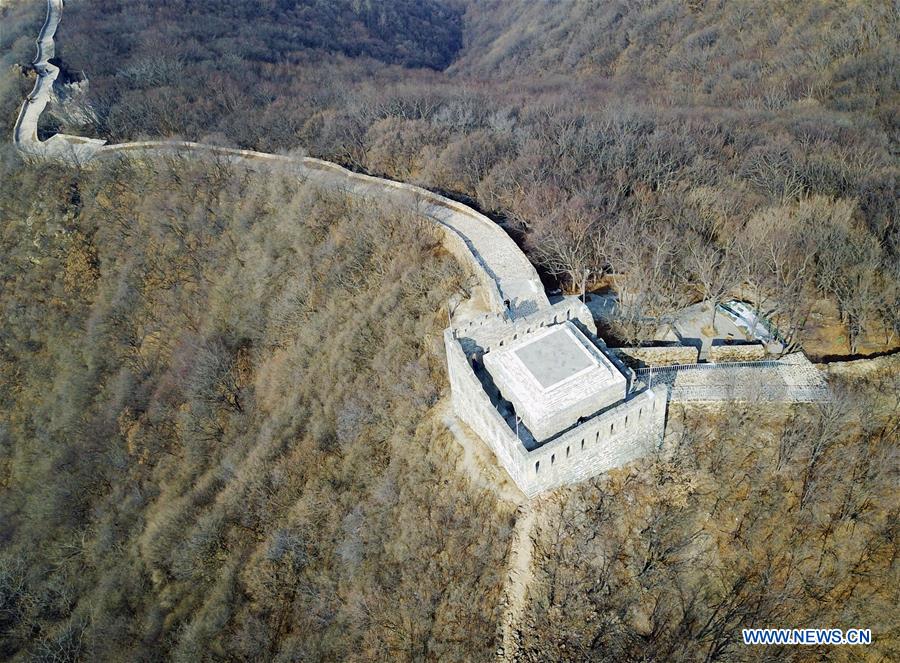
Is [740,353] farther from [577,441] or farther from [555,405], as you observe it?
[555,405]

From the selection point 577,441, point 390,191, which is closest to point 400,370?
point 577,441

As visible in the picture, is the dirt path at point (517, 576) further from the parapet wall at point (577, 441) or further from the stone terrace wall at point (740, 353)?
the stone terrace wall at point (740, 353)

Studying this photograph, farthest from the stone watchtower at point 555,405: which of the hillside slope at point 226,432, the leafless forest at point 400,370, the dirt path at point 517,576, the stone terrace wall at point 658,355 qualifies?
the hillside slope at point 226,432

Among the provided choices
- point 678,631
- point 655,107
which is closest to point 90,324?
point 678,631

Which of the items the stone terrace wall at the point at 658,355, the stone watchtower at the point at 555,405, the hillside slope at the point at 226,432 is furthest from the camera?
the stone terrace wall at the point at 658,355

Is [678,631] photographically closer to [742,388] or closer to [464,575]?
[464,575]

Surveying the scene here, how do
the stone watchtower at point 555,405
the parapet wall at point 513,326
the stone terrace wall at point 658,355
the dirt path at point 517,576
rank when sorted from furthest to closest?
the stone terrace wall at point 658,355, the parapet wall at point 513,326, the stone watchtower at point 555,405, the dirt path at point 517,576

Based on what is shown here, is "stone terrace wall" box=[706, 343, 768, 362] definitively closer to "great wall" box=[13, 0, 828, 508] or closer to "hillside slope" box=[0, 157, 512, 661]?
"great wall" box=[13, 0, 828, 508]
